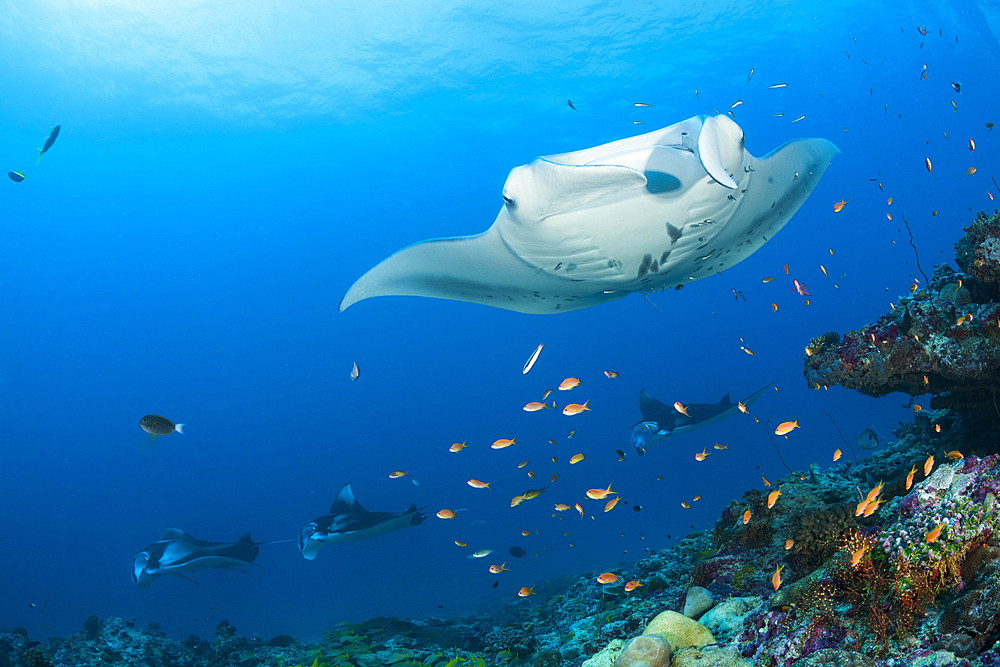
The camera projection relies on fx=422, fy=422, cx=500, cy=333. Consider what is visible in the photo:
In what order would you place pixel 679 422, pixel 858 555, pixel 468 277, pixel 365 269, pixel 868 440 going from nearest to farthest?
1. pixel 858 555
2. pixel 468 277
3. pixel 868 440
4. pixel 679 422
5. pixel 365 269

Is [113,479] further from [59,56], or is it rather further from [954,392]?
[954,392]

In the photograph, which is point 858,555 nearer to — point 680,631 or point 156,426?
point 680,631

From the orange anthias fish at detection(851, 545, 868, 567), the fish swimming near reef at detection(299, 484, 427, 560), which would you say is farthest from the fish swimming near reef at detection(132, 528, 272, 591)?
the orange anthias fish at detection(851, 545, 868, 567)

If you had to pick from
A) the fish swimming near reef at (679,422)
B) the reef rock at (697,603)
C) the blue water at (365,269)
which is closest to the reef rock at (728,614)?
the reef rock at (697,603)

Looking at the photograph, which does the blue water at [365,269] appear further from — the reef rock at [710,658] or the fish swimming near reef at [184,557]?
the fish swimming near reef at [184,557]

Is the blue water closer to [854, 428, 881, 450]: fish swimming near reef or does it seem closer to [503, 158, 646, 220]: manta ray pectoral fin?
[503, 158, 646, 220]: manta ray pectoral fin

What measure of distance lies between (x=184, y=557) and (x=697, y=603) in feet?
Result: 36.4

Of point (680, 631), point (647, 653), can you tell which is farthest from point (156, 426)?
point (680, 631)

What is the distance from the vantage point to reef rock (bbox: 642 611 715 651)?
272cm

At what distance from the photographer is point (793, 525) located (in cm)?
388

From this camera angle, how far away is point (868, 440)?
8883mm

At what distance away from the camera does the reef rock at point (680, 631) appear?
2721mm

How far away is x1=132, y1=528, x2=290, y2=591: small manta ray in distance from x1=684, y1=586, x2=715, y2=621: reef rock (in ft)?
30.3

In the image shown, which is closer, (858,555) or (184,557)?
(858,555)
